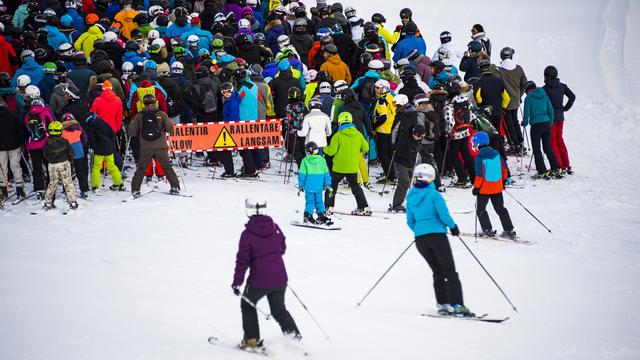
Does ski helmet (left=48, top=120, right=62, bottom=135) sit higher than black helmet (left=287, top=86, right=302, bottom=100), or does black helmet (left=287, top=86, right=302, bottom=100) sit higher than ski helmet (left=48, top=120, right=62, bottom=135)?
black helmet (left=287, top=86, right=302, bottom=100)

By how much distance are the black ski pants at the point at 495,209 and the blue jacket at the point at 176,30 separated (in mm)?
9231

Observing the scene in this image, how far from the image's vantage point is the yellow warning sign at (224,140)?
16.7 metres

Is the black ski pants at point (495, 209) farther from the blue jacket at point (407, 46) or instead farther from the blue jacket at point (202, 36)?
the blue jacket at point (202, 36)

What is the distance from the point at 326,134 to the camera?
15.6 meters

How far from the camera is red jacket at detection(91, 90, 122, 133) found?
15.6 metres

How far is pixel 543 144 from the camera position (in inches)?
694

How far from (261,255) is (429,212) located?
2.37 metres

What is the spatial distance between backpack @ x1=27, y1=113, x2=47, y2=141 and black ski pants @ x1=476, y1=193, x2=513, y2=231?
292 inches

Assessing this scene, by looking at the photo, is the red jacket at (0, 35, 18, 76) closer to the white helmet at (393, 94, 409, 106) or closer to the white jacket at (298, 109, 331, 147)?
the white jacket at (298, 109, 331, 147)

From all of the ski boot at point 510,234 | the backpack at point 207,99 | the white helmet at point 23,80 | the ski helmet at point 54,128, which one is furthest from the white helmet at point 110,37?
the ski boot at point 510,234

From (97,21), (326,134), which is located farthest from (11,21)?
(326,134)

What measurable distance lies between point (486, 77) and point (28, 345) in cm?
1182

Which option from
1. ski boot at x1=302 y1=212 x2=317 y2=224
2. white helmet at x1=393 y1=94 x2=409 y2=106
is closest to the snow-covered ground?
ski boot at x1=302 y1=212 x2=317 y2=224

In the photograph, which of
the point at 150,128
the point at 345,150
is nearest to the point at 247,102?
the point at 150,128
